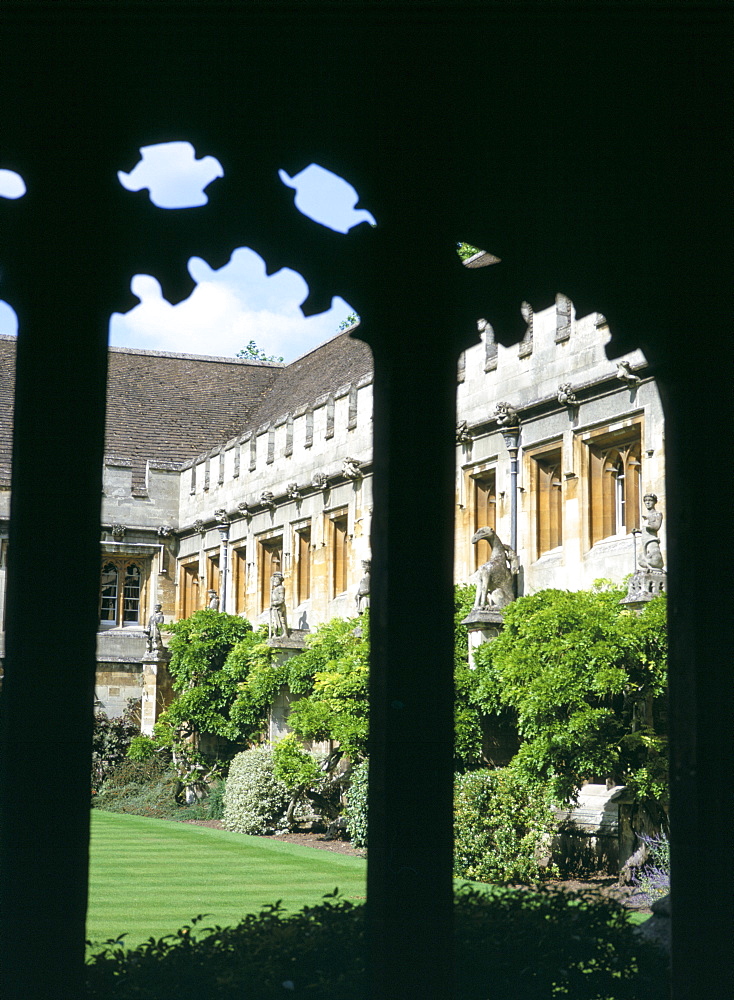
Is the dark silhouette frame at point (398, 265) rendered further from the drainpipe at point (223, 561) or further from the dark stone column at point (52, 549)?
the drainpipe at point (223, 561)

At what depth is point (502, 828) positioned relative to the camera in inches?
452

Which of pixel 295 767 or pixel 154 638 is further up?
pixel 154 638

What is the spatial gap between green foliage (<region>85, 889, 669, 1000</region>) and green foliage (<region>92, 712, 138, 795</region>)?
705 inches

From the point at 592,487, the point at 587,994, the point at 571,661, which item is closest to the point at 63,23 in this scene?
the point at 587,994

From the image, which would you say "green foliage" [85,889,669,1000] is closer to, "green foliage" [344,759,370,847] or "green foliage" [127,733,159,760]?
"green foliage" [344,759,370,847]

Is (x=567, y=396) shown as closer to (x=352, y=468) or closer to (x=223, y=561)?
(x=352, y=468)

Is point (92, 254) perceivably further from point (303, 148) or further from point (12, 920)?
point (12, 920)

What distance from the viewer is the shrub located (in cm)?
1658

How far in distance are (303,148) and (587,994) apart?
2498 mm

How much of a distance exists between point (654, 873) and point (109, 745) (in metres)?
14.2

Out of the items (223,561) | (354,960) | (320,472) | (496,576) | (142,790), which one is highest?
(320,472)

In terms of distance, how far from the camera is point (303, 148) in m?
2.76

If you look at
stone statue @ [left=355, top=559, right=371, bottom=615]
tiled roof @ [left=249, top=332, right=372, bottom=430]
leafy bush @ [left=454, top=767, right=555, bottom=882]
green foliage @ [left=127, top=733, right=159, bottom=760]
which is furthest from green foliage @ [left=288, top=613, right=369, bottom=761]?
tiled roof @ [left=249, top=332, right=372, bottom=430]

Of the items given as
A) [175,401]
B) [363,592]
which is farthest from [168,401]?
[363,592]
